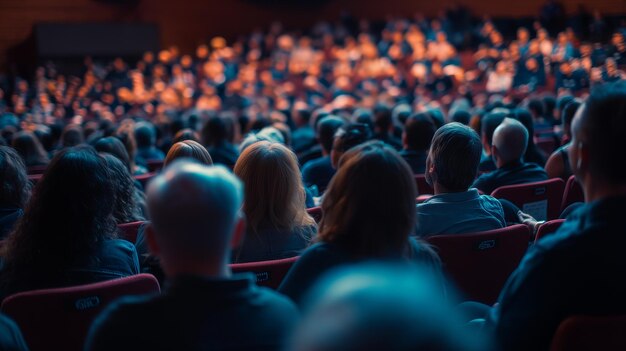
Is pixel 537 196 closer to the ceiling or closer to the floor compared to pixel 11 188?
closer to the floor

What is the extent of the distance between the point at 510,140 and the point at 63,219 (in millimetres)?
2494

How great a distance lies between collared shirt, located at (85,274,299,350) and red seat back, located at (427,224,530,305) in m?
1.20

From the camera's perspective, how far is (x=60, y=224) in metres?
2.44

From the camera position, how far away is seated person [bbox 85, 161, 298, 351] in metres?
1.36

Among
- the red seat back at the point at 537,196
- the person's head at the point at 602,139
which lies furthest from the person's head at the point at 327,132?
the person's head at the point at 602,139

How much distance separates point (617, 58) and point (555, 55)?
256 cm

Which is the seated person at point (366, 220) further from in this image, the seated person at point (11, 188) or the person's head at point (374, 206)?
the seated person at point (11, 188)


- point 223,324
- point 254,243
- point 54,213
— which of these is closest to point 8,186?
point 54,213

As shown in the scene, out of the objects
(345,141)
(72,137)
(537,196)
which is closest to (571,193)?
(537,196)

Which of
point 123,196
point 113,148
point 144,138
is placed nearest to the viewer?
point 123,196

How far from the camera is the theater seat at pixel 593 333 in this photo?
59.2 inches

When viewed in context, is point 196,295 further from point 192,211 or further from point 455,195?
point 455,195

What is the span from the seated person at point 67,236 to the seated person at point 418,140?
273 cm

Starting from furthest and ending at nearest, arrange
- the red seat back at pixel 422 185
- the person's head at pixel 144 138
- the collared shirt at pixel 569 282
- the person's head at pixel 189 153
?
the person's head at pixel 144 138 → the red seat back at pixel 422 185 → the person's head at pixel 189 153 → the collared shirt at pixel 569 282
